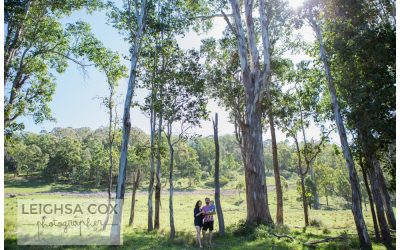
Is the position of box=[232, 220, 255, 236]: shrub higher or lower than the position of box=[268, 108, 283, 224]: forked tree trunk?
lower

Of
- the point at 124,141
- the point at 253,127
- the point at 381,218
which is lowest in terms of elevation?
the point at 381,218

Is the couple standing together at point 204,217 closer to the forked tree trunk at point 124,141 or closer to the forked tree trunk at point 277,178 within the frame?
the forked tree trunk at point 124,141

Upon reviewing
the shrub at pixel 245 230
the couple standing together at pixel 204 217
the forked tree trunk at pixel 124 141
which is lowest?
the shrub at pixel 245 230

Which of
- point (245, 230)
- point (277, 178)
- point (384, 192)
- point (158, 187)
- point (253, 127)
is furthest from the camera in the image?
point (277, 178)

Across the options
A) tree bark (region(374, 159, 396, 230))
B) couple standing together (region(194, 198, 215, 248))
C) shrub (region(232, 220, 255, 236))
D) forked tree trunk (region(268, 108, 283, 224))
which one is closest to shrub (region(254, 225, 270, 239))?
shrub (region(232, 220, 255, 236))

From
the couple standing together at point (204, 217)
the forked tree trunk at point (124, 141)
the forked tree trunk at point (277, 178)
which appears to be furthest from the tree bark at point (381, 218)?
the forked tree trunk at point (124, 141)

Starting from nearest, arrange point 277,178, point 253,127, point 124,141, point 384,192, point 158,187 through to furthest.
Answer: point 124,141
point 253,127
point 384,192
point 158,187
point 277,178

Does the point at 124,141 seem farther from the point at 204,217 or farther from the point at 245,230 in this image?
the point at 245,230

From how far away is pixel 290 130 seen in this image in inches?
949

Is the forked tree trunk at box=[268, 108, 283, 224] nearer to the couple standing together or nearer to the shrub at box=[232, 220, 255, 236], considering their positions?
the shrub at box=[232, 220, 255, 236]

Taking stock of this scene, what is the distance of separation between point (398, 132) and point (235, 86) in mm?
14010

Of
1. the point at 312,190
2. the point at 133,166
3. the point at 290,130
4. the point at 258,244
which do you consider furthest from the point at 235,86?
the point at 133,166

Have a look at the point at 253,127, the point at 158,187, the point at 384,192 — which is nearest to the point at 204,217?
the point at 253,127

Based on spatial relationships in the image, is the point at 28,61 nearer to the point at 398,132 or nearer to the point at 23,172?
the point at 398,132
